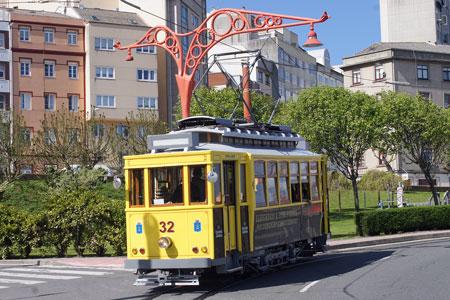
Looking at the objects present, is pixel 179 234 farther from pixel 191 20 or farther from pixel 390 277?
pixel 191 20

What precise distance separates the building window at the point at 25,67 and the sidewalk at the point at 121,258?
114 ft

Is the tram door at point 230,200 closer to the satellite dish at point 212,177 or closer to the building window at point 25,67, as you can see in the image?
the satellite dish at point 212,177

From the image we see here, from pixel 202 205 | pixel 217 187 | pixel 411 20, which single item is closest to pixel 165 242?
pixel 202 205

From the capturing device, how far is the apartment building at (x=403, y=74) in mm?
64250

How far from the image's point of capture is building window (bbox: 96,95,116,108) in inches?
2101

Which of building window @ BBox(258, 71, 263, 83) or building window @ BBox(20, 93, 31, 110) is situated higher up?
building window @ BBox(258, 71, 263, 83)

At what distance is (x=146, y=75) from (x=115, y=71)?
2631mm

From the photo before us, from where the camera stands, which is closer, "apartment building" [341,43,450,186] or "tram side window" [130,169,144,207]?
"tram side window" [130,169,144,207]

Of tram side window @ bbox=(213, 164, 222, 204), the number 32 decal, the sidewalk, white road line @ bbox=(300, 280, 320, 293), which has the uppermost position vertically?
tram side window @ bbox=(213, 164, 222, 204)

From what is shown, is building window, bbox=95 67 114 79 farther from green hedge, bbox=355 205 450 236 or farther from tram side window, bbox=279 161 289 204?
tram side window, bbox=279 161 289 204

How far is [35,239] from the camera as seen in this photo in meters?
20.8

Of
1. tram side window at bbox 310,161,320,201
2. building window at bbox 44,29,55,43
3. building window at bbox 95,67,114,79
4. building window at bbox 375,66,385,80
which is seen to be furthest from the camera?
building window at bbox 375,66,385,80

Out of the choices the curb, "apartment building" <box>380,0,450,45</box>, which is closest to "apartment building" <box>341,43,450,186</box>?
"apartment building" <box>380,0,450,45</box>

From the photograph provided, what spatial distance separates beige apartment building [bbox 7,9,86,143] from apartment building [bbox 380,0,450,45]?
39831mm
